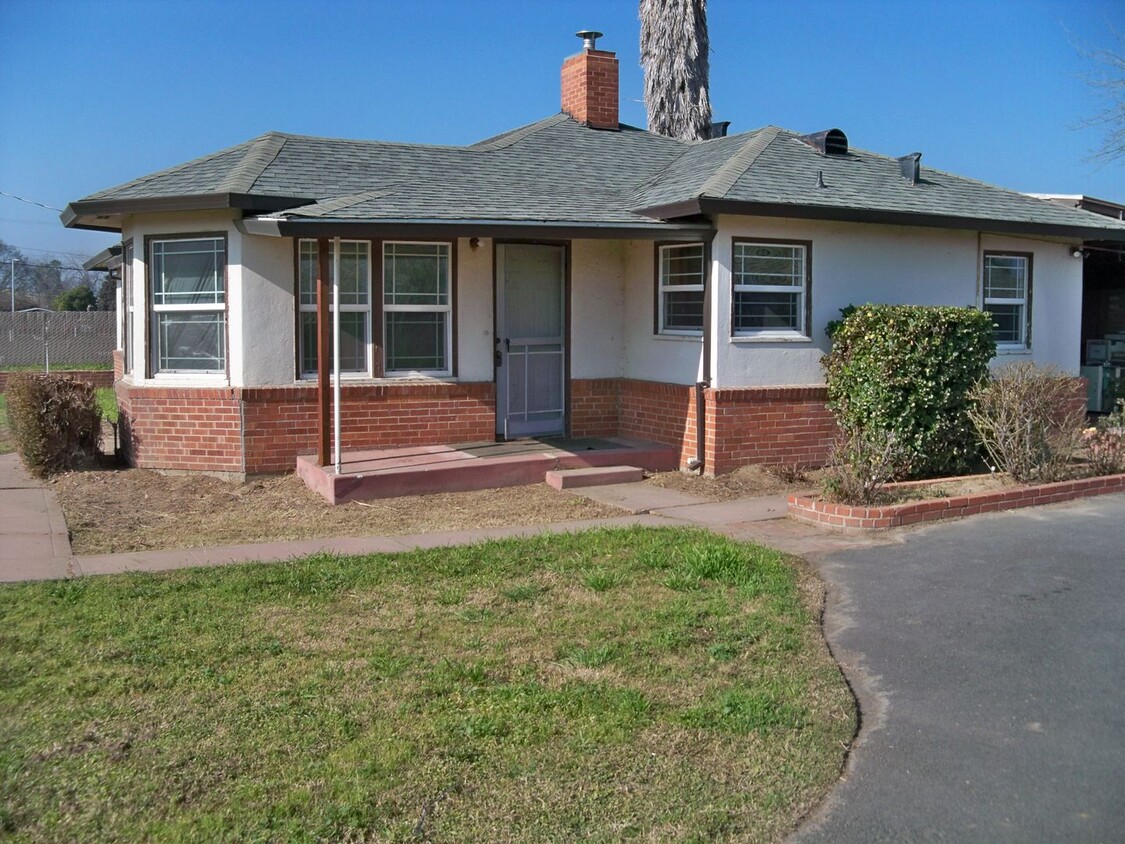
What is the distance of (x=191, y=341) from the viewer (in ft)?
39.0

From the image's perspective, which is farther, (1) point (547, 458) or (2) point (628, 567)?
(1) point (547, 458)

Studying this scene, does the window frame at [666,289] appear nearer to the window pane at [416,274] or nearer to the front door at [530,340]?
the front door at [530,340]

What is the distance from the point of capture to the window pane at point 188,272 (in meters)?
11.7

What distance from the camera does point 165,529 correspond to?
30.8ft

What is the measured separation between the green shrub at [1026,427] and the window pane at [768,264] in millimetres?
2460

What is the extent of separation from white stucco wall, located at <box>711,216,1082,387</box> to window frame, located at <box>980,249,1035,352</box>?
66 mm

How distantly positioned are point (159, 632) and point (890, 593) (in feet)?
15.0

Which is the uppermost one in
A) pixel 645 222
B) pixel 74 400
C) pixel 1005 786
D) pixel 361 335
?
pixel 645 222

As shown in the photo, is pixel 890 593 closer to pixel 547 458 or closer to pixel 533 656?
pixel 533 656

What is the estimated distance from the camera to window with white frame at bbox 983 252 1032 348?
13.9 m

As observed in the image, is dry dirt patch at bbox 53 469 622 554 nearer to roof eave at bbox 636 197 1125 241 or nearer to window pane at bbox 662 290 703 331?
window pane at bbox 662 290 703 331

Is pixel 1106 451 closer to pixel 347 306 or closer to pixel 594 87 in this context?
pixel 347 306

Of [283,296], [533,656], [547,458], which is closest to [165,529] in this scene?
[283,296]

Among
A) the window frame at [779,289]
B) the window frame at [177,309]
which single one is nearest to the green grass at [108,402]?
the window frame at [177,309]
